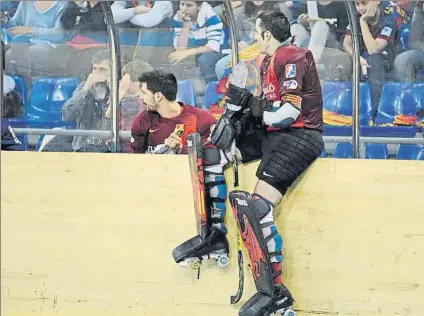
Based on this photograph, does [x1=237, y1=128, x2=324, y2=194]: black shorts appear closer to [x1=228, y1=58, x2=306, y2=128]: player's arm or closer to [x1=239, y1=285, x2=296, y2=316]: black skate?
[x1=228, y1=58, x2=306, y2=128]: player's arm

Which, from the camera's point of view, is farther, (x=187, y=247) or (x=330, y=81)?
(x=330, y=81)

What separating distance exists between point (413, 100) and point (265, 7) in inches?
36.9

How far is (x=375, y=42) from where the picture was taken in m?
4.50

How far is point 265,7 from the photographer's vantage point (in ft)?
15.4

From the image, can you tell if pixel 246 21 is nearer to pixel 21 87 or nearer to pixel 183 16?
pixel 183 16

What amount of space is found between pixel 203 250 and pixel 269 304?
42cm

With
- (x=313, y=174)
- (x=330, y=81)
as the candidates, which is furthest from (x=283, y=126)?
(x=330, y=81)

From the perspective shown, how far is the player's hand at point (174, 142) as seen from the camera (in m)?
4.48

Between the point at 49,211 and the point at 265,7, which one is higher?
the point at 265,7

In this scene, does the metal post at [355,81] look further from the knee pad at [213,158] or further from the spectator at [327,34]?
the knee pad at [213,158]

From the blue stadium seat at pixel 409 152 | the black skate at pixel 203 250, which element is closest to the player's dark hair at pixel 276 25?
the blue stadium seat at pixel 409 152

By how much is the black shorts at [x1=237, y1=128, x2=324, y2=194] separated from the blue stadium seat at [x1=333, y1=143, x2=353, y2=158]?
1.14 ft

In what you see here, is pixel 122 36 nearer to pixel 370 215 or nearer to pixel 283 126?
pixel 283 126

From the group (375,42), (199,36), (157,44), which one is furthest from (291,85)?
(157,44)
